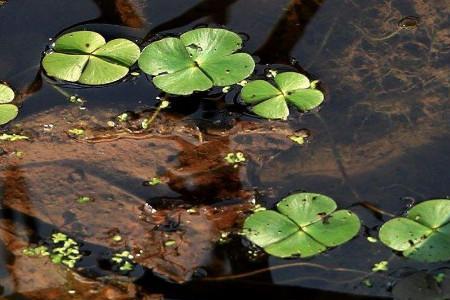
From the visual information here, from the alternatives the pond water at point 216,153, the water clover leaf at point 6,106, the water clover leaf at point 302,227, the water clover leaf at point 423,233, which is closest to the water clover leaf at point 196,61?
the pond water at point 216,153

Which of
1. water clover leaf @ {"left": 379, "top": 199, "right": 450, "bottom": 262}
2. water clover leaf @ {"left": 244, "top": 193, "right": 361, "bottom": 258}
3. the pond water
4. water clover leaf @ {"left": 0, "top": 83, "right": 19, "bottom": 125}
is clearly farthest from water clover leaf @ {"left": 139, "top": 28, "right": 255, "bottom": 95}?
water clover leaf @ {"left": 379, "top": 199, "right": 450, "bottom": 262}

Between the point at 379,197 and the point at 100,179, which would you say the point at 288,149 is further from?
the point at 100,179

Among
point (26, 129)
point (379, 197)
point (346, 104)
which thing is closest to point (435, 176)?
point (379, 197)

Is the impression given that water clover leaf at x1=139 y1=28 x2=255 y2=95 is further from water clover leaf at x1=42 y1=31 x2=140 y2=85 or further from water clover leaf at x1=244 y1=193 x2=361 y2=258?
water clover leaf at x1=244 y1=193 x2=361 y2=258

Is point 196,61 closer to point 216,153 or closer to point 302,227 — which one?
point 216,153

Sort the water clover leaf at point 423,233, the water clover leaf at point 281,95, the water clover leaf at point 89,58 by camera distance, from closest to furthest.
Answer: the water clover leaf at point 423,233, the water clover leaf at point 281,95, the water clover leaf at point 89,58

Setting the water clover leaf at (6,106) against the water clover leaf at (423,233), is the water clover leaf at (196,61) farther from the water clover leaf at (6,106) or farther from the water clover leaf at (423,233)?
the water clover leaf at (423,233)

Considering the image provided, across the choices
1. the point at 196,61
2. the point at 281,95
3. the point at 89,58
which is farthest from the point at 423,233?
the point at 89,58
